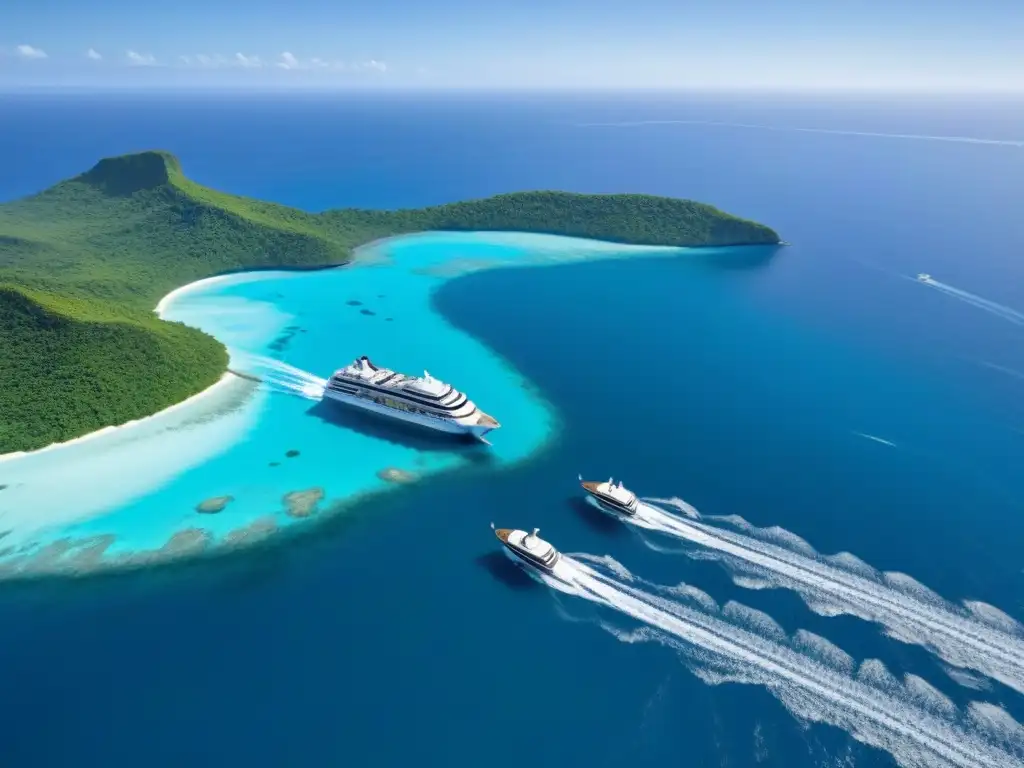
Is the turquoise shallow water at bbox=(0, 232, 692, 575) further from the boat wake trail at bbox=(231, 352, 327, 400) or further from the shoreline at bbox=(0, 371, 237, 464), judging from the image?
the shoreline at bbox=(0, 371, 237, 464)

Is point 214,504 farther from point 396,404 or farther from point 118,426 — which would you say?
point 118,426

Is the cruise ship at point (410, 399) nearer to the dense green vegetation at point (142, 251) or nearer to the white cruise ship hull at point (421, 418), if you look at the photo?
the white cruise ship hull at point (421, 418)

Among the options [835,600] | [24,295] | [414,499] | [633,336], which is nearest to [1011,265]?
[633,336]

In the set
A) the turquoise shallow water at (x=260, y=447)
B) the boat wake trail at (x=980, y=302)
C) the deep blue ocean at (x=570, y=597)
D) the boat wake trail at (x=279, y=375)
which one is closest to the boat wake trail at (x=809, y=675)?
the deep blue ocean at (x=570, y=597)

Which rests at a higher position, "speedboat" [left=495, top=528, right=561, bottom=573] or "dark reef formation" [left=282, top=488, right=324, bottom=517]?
"speedboat" [left=495, top=528, right=561, bottom=573]

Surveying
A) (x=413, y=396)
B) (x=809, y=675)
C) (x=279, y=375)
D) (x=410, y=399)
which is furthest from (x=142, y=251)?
(x=809, y=675)

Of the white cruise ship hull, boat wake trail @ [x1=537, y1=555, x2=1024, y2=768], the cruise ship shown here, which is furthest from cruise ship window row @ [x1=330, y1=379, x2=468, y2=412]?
boat wake trail @ [x1=537, y1=555, x2=1024, y2=768]
